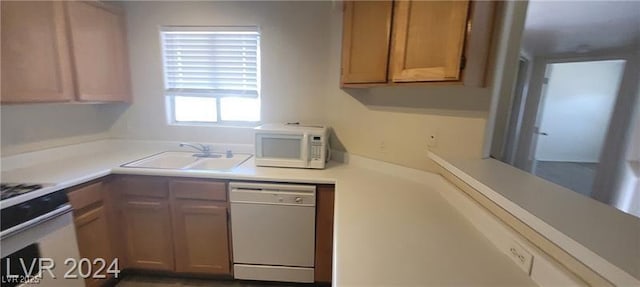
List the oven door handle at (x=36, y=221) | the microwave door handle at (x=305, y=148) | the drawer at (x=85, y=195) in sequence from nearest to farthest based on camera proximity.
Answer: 1. the oven door handle at (x=36, y=221)
2. the drawer at (x=85, y=195)
3. the microwave door handle at (x=305, y=148)

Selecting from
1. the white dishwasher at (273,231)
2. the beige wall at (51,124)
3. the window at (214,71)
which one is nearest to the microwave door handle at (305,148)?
the white dishwasher at (273,231)

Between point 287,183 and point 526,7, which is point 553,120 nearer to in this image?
point 526,7

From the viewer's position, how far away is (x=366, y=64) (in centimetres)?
155

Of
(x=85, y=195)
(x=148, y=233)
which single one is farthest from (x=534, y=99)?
(x=85, y=195)

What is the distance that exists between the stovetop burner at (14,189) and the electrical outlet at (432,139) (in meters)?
2.28

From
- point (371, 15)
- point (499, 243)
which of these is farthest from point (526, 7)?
point (499, 243)

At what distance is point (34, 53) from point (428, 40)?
7.70 ft

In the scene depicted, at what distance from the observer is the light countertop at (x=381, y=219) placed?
2.62 ft

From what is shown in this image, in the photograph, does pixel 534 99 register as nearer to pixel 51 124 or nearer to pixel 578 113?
pixel 578 113

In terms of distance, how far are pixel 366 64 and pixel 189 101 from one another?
6.07 ft

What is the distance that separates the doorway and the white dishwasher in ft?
6.69

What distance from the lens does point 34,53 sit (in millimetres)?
1604

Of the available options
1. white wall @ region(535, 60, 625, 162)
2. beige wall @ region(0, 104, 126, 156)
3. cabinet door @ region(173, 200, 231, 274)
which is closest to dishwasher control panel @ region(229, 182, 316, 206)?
cabinet door @ region(173, 200, 231, 274)

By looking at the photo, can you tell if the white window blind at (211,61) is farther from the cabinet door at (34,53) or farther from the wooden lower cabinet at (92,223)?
the wooden lower cabinet at (92,223)
